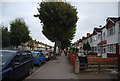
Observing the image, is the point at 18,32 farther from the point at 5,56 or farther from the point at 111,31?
the point at 5,56

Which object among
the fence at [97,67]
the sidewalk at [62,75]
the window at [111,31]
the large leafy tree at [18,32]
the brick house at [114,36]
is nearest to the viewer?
the sidewalk at [62,75]

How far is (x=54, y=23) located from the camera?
22375 mm

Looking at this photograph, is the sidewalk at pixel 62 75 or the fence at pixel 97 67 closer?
the sidewalk at pixel 62 75

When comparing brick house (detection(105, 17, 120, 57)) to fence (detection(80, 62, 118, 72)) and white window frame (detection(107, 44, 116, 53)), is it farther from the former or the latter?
fence (detection(80, 62, 118, 72))

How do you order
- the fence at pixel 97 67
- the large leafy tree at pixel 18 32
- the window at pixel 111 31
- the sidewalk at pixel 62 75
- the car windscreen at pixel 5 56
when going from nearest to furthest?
1. the car windscreen at pixel 5 56
2. the sidewalk at pixel 62 75
3. the fence at pixel 97 67
4. the window at pixel 111 31
5. the large leafy tree at pixel 18 32

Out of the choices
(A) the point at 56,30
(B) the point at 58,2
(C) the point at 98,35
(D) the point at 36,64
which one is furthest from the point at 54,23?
(C) the point at 98,35

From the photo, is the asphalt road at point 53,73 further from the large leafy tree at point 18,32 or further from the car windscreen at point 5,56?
the large leafy tree at point 18,32

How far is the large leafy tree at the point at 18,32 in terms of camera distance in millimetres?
40938

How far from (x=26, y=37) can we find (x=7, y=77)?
3725cm

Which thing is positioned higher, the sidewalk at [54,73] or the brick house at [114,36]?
the brick house at [114,36]

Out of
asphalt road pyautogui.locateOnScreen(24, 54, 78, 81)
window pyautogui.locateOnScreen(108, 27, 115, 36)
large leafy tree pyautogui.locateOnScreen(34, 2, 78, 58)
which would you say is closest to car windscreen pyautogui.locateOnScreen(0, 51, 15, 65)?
asphalt road pyautogui.locateOnScreen(24, 54, 78, 81)

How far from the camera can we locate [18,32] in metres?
40.9

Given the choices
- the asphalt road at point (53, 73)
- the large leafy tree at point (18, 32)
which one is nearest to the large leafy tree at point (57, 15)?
the asphalt road at point (53, 73)

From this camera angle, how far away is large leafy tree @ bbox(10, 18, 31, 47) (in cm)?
4094
